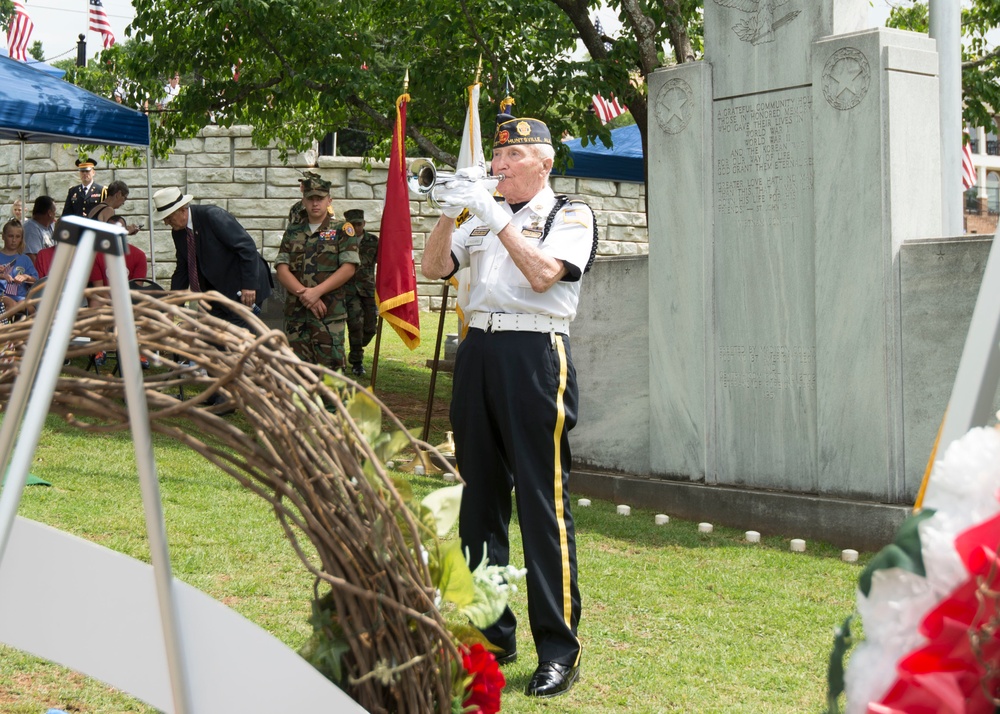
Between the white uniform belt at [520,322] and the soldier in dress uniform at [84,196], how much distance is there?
338 inches

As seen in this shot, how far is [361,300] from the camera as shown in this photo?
43.6 ft

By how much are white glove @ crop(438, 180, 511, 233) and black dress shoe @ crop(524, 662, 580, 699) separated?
1481mm

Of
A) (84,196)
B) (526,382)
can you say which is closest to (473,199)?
(526,382)

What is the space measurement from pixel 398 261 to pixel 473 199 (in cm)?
427

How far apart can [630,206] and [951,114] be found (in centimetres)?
1145

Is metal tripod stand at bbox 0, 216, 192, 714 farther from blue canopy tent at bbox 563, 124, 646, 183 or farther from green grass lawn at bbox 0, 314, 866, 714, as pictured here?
blue canopy tent at bbox 563, 124, 646, 183

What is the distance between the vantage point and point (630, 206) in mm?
18938

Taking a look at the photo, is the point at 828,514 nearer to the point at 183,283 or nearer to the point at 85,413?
the point at 85,413

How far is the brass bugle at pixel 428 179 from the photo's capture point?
143 inches

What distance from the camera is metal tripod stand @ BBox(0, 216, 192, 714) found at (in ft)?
5.15

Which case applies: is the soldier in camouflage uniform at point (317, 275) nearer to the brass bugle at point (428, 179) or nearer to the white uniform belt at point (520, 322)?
the brass bugle at point (428, 179)

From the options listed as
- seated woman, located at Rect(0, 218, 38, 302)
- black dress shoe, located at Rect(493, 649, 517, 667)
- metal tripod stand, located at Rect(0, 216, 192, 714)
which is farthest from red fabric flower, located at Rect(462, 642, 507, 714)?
seated woman, located at Rect(0, 218, 38, 302)

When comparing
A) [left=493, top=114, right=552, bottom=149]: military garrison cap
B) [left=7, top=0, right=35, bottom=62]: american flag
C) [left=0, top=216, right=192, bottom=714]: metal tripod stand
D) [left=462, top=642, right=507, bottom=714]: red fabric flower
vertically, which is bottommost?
[left=462, top=642, right=507, bottom=714]: red fabric flower

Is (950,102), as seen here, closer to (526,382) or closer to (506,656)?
(526,382)
